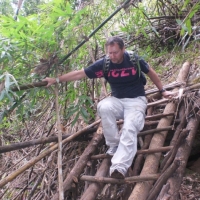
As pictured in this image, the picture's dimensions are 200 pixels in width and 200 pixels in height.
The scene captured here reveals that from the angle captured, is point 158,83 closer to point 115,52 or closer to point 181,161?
point 115,52

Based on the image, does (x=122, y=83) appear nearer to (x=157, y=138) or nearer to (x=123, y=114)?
(x=123, y=114)

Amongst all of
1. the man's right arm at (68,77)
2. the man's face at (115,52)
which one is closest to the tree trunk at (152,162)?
the man's face at (115,52)

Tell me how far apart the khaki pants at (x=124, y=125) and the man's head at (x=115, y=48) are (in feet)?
1.39

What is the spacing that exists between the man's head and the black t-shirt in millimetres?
121

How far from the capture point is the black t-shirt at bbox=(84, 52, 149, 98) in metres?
2.74

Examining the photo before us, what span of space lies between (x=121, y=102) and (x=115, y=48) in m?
0.54

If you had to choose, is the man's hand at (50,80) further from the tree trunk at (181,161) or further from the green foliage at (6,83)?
the tree trunk at (181,161)

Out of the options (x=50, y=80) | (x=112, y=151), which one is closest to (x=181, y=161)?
(x=112, y=151)

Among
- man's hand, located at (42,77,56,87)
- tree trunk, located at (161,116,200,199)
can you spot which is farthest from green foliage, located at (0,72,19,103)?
tree trunk, located at (161,116,200,199)

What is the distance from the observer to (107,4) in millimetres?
2754

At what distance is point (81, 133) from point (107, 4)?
134cm

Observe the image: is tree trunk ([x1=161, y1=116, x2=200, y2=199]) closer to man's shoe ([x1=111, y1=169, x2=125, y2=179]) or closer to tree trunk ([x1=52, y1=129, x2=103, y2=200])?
man's shoe ([x1=111, y1=169, x2=125, y2=179])

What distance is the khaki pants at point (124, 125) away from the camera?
88.8 inches

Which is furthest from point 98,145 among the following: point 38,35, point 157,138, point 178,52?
point 178,52
